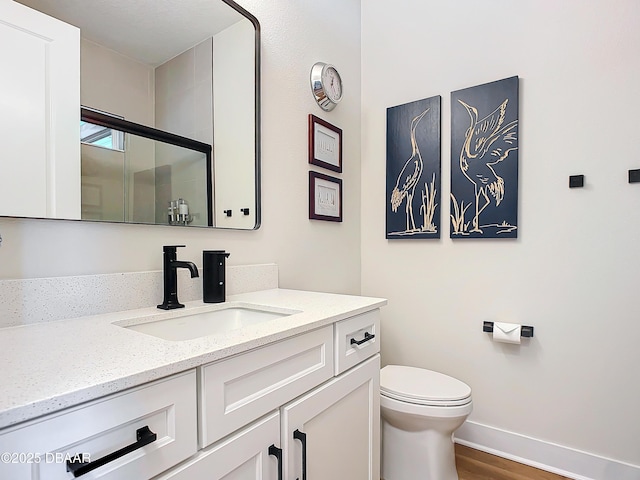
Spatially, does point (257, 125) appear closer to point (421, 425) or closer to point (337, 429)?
point (337, 429)

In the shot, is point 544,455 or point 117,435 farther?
point 544,455

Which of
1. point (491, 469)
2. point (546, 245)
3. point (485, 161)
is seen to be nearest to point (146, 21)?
point (485, 161)

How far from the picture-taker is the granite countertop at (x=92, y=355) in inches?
18.2

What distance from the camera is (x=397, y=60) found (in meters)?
2.09

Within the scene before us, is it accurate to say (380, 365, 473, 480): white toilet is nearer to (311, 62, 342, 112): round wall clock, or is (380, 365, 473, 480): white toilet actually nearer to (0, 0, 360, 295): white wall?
(0, 0, 360, 295): white wall

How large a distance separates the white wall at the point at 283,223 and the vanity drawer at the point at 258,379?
573 mm

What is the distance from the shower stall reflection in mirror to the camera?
97 centimetres

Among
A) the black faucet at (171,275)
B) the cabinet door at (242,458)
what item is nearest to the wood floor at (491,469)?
the cabinet door at (242,458)

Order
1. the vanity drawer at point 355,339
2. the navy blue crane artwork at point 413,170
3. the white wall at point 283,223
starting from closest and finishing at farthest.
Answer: the white wall at point 283,223 < the vanity drawer at point 355,339 < the navy blue crane artwork at point 413,170

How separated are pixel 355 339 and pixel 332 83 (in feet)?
4.64

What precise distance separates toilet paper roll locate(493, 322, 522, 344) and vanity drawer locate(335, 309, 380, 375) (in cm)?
81

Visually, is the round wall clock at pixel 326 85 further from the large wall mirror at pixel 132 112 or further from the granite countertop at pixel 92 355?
the granite countertop at pixel 92 355

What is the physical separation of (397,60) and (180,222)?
1.66m

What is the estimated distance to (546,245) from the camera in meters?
1.65
